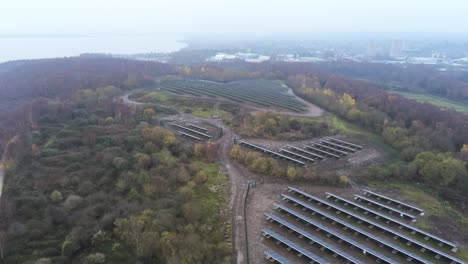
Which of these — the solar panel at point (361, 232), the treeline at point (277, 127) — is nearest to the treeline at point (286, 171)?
the solar panel at point (361, 232)

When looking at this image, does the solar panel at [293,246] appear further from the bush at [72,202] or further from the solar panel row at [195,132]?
the solar panel row at [195,132]

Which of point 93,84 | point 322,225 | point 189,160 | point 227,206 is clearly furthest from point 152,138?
point 93,84

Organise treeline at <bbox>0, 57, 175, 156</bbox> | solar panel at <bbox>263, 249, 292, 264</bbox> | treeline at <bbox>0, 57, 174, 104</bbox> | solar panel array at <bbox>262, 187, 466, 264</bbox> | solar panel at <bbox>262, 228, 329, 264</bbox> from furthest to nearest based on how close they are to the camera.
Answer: treeline at <bbox>0, 57, 174, 104</bbox>, treeline at <bbox>0, 57, 175, 156</bbox>, solar panel array at <bbox>262, 187, 466, 264</bbox>, solar panel at <bbox>262, 228, 329, 264</bbox>, solar panel at <bbox>263, 249, 292, 264</bbox>

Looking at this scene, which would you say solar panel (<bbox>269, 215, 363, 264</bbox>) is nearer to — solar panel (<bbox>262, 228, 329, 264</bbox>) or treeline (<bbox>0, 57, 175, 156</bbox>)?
solar panel (<bbox>262, 228, 329, 264</bbox>)

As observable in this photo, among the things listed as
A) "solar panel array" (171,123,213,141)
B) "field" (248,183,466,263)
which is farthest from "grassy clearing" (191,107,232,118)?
"field" (248,183,466,263)

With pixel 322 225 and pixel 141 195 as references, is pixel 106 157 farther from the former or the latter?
pixel 322 225

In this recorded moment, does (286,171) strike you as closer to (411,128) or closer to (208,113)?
(411,128)

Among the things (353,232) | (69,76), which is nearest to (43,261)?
(353,232)
